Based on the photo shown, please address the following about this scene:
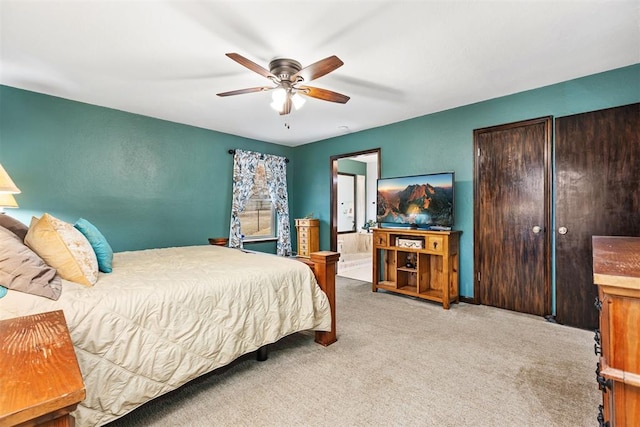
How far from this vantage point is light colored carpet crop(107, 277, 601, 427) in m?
1.71

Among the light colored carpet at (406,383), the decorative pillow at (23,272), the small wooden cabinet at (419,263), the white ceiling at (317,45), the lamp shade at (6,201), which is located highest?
the white ceiling at (317,45)

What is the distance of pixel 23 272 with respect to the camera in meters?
1.50

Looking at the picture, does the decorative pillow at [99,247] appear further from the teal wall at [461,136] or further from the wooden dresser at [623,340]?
the teal wall at [461,136]

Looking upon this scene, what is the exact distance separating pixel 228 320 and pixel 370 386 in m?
1.03

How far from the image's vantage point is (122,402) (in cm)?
153

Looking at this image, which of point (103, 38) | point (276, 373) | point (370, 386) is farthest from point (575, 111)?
point (103, 38)

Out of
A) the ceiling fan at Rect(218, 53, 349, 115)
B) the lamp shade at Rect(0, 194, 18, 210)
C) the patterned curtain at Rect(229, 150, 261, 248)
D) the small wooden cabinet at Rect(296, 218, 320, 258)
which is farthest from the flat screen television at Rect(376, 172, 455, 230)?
the lamp shade at Rect(0, 194, 18, 210)

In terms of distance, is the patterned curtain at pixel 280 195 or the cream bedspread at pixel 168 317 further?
the patterned curtain at pixel 280 195

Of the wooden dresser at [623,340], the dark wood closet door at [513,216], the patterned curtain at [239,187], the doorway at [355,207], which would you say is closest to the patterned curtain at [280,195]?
the patterned curtain at [239,187]

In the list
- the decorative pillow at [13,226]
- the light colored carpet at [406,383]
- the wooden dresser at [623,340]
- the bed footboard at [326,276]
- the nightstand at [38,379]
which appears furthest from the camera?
the bed footboard at [326,276]

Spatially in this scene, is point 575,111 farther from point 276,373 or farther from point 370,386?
point 276,373

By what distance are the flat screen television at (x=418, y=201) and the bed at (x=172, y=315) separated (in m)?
1.91

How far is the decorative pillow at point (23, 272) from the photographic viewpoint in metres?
1.46

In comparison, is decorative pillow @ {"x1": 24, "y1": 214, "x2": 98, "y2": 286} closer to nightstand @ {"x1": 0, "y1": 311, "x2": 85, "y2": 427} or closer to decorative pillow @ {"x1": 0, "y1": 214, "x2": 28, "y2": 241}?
decorative pillow @ {"x1": 0, "y1": 214, "x2": 28, "y2": 241}
